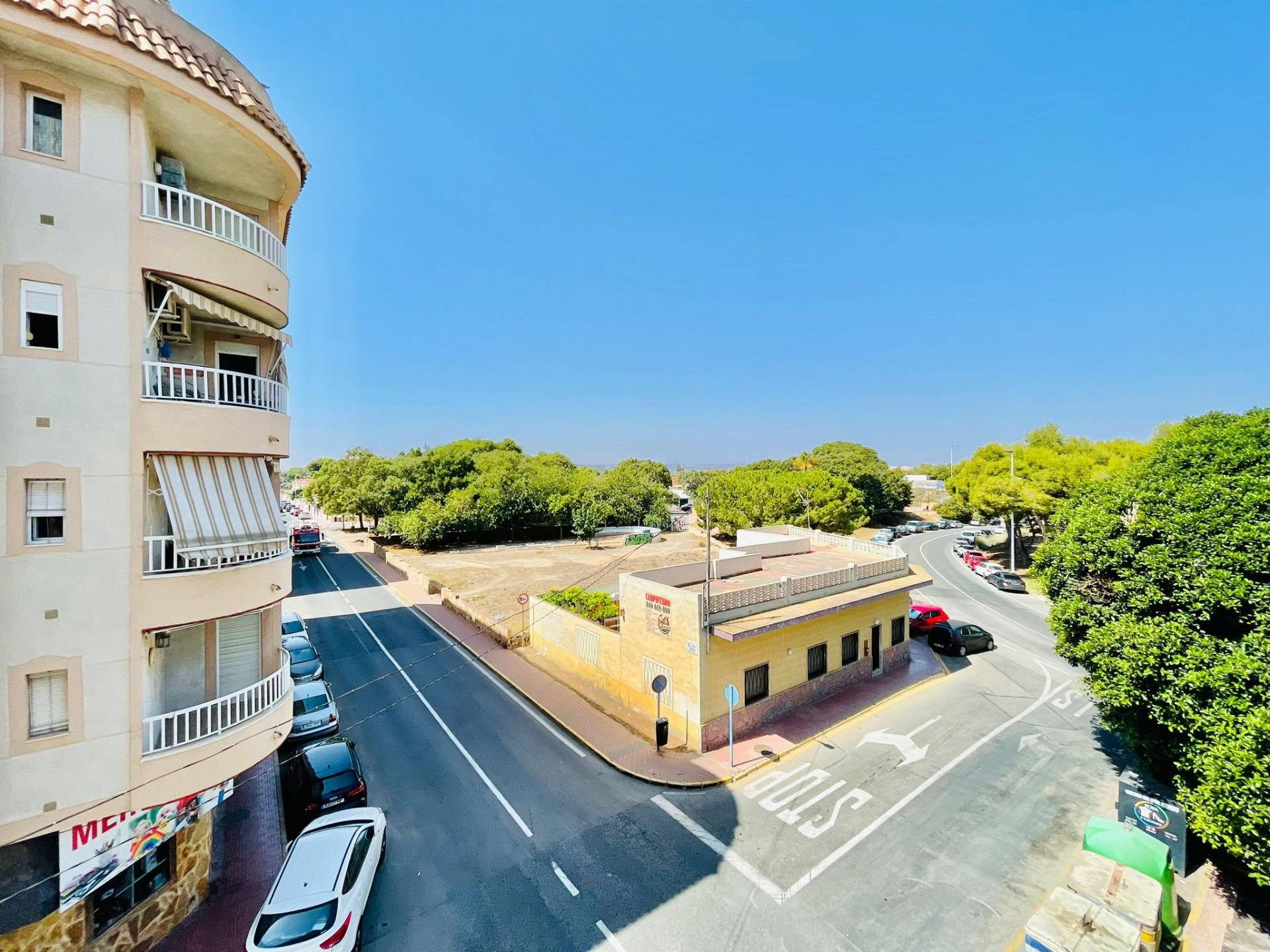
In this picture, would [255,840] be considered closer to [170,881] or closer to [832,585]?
[170,881]

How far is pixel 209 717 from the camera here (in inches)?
310

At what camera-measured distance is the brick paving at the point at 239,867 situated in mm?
8633

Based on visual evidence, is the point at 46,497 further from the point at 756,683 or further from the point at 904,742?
the point at 904,742

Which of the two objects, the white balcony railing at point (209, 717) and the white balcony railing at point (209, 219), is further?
the white balcony railing at point (209, 219)

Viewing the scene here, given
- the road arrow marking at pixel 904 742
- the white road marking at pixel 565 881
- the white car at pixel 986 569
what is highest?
the white car at pixel 986 569

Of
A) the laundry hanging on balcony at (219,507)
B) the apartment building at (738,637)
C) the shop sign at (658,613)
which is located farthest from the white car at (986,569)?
the laundry hanging on balcony at (219,507)

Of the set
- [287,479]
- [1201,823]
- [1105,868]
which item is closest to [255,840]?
[1105,868]

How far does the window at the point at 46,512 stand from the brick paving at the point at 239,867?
6.64 meters

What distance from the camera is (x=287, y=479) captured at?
157500 mm

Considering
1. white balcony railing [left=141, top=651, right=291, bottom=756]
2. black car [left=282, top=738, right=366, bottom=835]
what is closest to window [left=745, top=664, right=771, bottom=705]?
black car [left=282, top=738, right=366, bottom=835]

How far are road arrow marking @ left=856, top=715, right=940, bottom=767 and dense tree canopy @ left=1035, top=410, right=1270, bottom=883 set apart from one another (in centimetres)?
432

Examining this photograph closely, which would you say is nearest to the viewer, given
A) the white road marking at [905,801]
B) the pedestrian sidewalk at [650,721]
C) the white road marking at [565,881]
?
the white road marking at [565,881]

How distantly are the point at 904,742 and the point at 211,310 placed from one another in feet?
58.2

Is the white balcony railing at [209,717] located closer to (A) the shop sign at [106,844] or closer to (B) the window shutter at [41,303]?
(A) the shop sign at [106,844]
